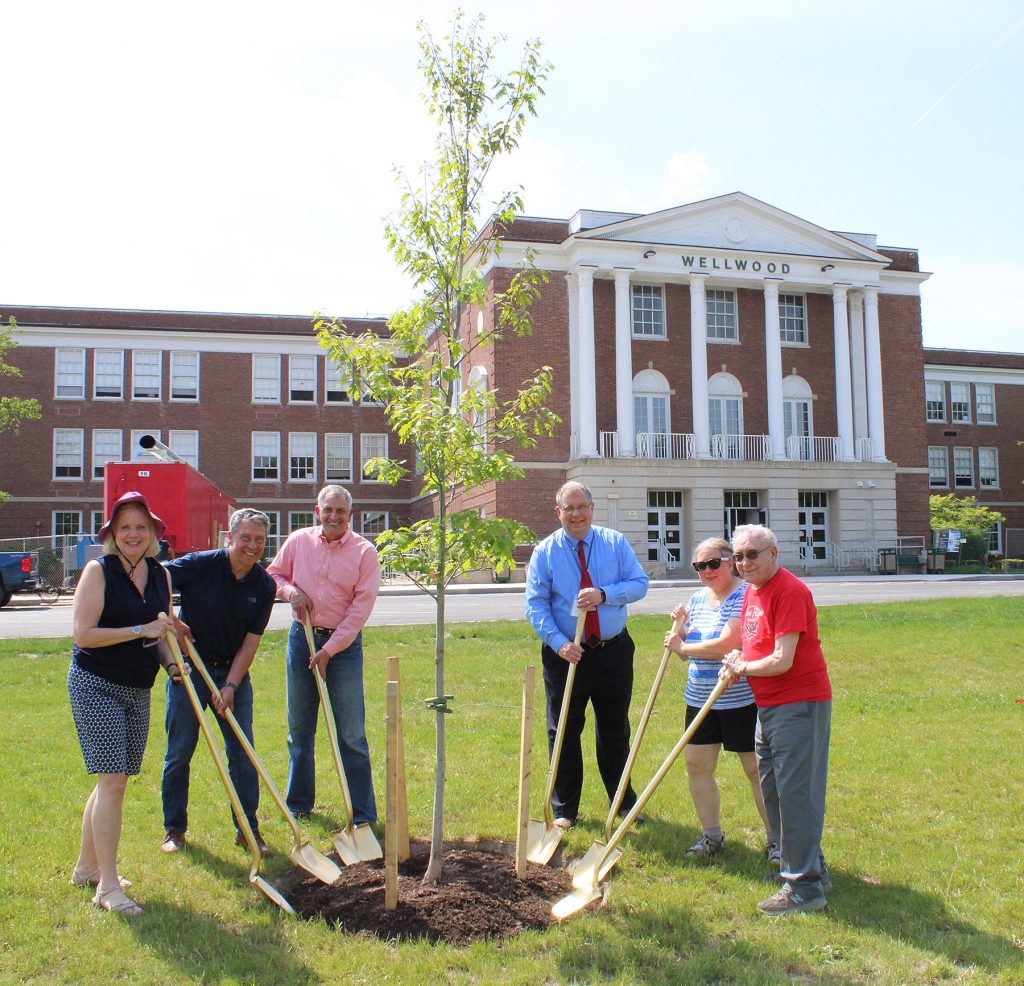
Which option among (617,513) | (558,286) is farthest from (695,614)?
(558,286)

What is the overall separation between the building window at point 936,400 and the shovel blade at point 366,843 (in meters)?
52.7

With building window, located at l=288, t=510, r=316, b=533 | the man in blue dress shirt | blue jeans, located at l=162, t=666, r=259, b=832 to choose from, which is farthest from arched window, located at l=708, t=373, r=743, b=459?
blue jeans, located at l=162, t=666, r=259, b=832

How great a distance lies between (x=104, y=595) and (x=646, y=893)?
3.10m

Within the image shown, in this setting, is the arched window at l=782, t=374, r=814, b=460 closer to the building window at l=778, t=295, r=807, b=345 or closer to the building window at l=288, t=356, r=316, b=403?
the building window at l=778, t=295, r=807, b=345

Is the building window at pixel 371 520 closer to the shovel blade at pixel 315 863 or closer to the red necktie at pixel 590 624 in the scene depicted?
the red necktie at pixel 590 624

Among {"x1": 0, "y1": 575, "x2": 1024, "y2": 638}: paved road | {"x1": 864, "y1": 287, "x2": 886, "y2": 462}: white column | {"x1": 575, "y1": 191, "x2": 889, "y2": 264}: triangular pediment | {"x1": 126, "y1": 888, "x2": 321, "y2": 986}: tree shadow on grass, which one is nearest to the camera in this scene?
{"x1": 126, "y1": 888, "x2": 321, "y2": 986}: tree shadow on grass

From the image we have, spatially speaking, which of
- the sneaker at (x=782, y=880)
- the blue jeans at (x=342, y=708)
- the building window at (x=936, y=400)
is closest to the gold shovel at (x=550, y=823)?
the blue jeans at (x=342, y=708)

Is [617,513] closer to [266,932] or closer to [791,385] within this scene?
[791,385]

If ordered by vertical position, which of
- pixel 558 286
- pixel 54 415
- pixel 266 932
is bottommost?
pixel 266 932

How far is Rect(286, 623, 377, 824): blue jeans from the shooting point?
592 centimetres

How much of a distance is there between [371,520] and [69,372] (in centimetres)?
1510

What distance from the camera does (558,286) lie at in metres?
34.9

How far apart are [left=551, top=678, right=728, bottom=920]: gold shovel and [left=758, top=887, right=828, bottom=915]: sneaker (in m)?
0.73

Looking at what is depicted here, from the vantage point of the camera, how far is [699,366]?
118 feet
